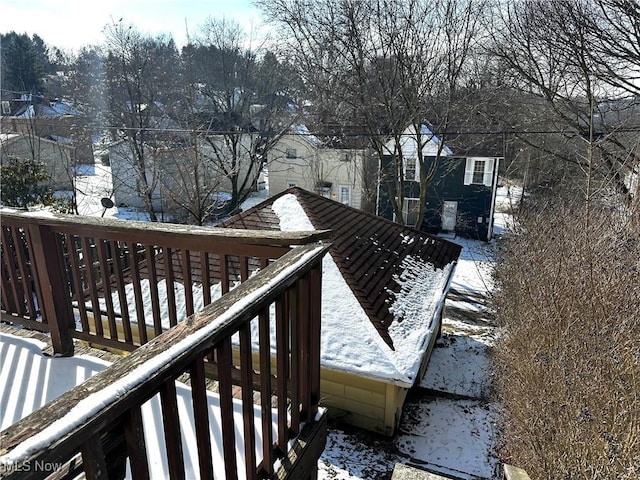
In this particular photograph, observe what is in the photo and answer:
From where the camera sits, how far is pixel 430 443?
611 cm

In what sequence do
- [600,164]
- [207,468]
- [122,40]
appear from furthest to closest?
[122,40] < [600,164] < [207,468]

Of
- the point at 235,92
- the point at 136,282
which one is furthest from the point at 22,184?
the point at 136,282

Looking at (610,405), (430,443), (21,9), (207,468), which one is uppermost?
(21,9)

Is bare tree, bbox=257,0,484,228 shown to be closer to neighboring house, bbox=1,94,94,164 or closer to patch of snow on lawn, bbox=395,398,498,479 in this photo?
patch of snow on lawn, bbox=395,398,498,479

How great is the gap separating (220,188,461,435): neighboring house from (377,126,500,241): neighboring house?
10816mm

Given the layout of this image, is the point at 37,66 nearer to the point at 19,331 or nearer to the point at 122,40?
the point at 122,40

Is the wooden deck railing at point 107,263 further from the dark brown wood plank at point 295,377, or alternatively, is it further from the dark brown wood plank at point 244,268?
the dark brown wood plank at point 295,377

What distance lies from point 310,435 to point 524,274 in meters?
6.96

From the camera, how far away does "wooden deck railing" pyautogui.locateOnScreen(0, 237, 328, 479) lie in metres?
0.75

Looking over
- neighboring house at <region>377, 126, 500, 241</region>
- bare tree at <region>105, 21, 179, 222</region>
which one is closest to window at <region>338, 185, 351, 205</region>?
neighboring house at <region>377, 126, 500, 241</region>

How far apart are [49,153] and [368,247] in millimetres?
18412

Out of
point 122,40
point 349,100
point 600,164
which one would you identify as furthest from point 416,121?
point 122,40

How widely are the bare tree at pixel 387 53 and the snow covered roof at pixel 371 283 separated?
5743 millimetres

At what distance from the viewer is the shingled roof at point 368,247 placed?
21.5 ft
